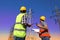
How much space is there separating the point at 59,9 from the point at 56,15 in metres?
0.17

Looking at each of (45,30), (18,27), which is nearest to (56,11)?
(45,30)

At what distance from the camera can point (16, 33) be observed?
3.24 m

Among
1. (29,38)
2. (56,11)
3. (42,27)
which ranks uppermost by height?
(56,11)

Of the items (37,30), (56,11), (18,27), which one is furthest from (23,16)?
(56,11)

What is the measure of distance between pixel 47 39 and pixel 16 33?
22.0 inches

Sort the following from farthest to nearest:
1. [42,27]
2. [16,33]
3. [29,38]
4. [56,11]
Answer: [29,38]
[56,11]
[42,27]
[16,33]

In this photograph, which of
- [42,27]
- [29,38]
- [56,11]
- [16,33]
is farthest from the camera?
[29,38]

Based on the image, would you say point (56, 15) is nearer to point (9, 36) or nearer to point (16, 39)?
point (9, 36)

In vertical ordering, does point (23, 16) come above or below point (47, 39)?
above

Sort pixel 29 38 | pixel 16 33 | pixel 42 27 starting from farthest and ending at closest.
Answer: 1. pixel 29 38
2. pixel 42 27
3. pixel 16 33

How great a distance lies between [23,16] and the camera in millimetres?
3256

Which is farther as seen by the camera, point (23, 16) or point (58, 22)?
point (58, 22)

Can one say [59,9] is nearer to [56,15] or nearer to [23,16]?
[56,15]

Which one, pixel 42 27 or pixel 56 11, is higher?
pixel 56 11
